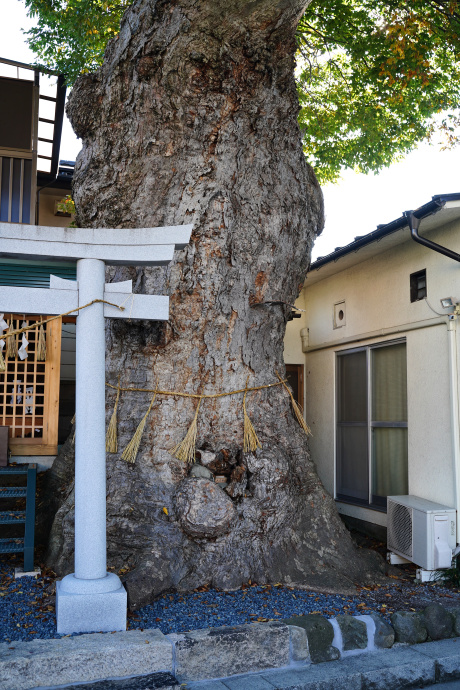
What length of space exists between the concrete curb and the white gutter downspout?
1692mm

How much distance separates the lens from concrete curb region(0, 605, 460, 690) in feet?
11.5

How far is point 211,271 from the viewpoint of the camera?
18.0 ft

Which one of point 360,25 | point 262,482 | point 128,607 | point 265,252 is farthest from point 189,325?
point 360,25

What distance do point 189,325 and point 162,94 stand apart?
2221 mm

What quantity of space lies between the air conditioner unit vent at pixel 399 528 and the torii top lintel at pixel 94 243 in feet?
12.6

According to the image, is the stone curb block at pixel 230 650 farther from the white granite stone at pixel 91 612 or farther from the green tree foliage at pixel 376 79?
the green tree foliage at pixel 376 79

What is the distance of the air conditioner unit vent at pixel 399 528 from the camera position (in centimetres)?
614

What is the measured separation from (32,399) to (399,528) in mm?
4444

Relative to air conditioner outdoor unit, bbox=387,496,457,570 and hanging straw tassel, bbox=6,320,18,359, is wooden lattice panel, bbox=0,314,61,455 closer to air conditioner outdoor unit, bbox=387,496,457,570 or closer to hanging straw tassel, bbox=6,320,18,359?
hanging straw tassel, bbox=6,320,18,359

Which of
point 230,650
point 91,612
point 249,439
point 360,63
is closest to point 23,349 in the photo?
point 249,439

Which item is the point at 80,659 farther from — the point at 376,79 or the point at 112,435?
the point at 376,79

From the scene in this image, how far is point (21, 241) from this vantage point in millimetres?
4168

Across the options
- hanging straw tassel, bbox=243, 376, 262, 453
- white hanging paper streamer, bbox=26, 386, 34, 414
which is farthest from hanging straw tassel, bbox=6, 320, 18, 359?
hanging straw tassel, bbox=243, 376, 262, 453

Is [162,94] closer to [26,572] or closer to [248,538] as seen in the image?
[248,538]
